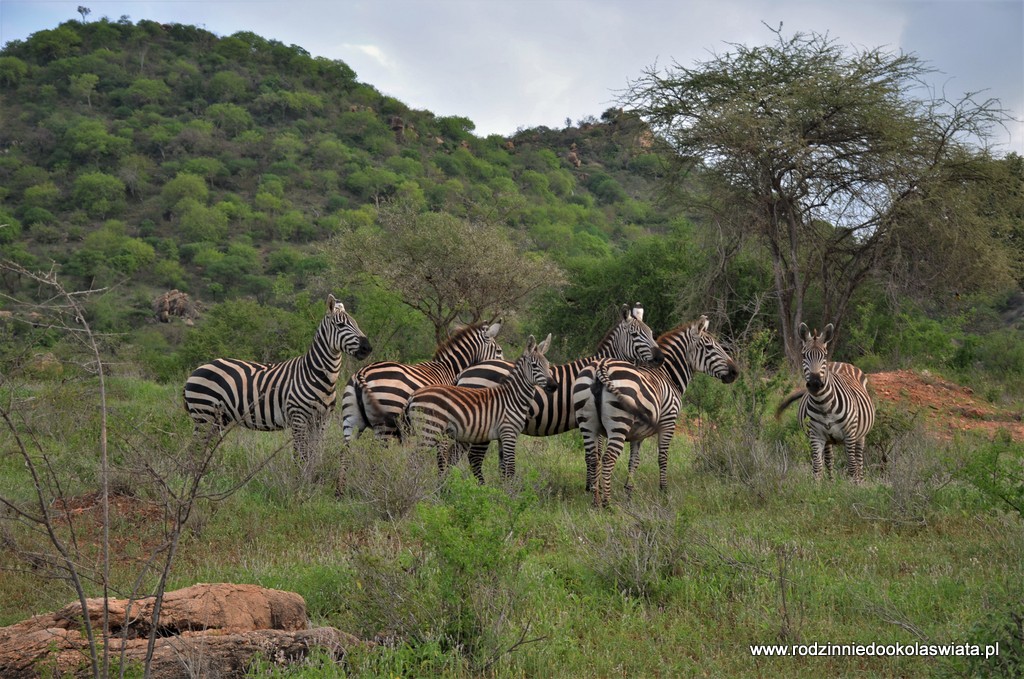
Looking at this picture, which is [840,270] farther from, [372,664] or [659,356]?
[372,664]

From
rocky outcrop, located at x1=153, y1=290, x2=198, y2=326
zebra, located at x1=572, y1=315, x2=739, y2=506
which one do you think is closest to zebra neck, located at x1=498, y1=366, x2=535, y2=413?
zebra, located at x1=572, y1=315, x2=739, y2=506

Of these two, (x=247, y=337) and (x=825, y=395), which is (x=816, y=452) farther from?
(x=247, y=337)

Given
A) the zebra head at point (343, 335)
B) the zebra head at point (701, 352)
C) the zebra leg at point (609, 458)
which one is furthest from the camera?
the zebra head at point (701, 352)

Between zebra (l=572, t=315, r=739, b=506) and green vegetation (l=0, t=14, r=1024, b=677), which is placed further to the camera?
zebra (l=572, t=315, r=739, b=506)

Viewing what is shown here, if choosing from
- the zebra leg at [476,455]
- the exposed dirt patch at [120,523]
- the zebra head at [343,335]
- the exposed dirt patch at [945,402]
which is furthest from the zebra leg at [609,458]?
the exposed dirt patch at [945,402]

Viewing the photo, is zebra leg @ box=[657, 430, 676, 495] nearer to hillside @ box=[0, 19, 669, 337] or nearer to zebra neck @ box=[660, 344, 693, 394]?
zebra neck @ box=[660, 344, 693, 394]

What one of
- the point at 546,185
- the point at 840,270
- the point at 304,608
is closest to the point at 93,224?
the point at 546,185

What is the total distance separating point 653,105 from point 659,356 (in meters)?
11.8

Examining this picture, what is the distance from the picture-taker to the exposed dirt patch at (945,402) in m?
12.3

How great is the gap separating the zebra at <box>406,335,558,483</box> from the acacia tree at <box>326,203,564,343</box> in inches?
430

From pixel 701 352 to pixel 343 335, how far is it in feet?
12.9

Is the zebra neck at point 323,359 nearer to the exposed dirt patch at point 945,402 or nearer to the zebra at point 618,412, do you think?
the zebra at point 618,412

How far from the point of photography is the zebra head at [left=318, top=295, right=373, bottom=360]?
9.23m

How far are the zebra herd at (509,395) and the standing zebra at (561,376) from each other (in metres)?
0.01
